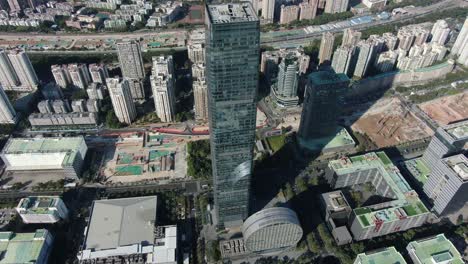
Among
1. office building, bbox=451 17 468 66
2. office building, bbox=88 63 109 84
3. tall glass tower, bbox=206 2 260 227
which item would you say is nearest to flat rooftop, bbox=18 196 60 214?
tall glass tower, bbox=206 2 260 227

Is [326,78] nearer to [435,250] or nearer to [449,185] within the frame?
[449,185]

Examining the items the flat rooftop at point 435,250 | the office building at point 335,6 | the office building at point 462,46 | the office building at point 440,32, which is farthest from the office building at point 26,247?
the office building at point 462,46

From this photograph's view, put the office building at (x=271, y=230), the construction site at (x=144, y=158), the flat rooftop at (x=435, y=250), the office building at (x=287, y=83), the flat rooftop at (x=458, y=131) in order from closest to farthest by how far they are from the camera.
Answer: the office building at (x=271, y=230) → the flat rooftop at (x=435, y=250) → the flat rooftop at (x=458, y=131) → the construction site at (x=144, y=158) → the office building at (x=287, y=83)

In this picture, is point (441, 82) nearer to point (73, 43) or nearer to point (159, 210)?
point (159, 210)

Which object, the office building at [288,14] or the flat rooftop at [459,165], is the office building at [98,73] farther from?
the flat rooftop at [459,165]

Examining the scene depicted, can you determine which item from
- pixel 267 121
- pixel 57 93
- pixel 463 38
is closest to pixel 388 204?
pixel 267 121

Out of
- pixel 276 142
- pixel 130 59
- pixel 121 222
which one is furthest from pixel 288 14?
pixel 121 222

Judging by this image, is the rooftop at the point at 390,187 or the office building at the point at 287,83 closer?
the rooftop at the point at 390,187
